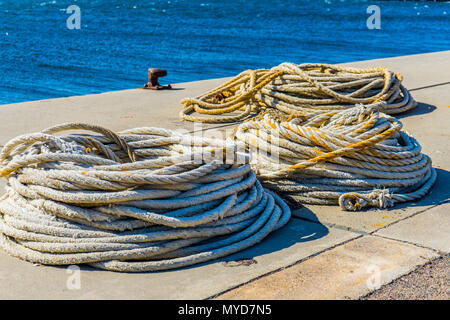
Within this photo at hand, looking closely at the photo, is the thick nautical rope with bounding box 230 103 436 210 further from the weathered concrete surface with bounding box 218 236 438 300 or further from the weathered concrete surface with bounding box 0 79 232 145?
the weathered concrete surface with bounding box 0 79 232 145

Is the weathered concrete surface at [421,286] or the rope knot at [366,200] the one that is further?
the rope knot at [366,200]

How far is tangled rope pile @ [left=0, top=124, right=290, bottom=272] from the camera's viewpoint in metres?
2.82

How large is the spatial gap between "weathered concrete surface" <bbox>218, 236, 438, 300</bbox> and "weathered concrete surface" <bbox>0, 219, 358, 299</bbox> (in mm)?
74

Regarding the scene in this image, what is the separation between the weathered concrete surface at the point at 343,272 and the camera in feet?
8.39

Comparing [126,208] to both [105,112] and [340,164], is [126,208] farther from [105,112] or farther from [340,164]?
[105,112]

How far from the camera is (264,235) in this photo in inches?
123

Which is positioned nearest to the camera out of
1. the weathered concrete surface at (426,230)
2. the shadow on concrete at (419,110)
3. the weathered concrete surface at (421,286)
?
the weathered concrete surface at (421,286)

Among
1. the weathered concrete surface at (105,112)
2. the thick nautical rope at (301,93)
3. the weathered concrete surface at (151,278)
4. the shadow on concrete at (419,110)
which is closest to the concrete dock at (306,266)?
the weathered concrete surface at (151,278)

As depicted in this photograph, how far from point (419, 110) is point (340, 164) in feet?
10.5

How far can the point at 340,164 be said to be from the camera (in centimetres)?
371

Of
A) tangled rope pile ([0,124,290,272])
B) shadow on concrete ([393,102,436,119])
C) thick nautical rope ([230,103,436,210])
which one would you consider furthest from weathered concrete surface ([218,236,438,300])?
shadow on concrete ([393,102,436,119])

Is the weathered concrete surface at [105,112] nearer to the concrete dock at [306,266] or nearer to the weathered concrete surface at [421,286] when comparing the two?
the concrete dock at [306,266]

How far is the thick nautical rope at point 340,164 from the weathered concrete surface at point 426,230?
8.9 inches
